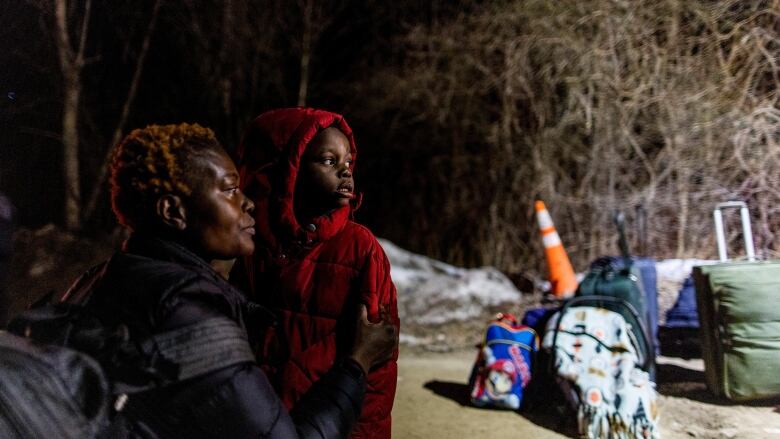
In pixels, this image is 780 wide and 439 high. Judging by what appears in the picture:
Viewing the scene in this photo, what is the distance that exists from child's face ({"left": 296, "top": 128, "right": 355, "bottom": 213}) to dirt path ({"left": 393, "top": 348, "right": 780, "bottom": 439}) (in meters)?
2.25

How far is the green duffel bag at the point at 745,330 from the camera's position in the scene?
388cm

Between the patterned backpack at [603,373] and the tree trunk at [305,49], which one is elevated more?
the tree trunk at [305,49]

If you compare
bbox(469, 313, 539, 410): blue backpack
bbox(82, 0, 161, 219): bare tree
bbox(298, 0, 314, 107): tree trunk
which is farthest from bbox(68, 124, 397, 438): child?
bbox(298, 0, 314, 107): tree trunk

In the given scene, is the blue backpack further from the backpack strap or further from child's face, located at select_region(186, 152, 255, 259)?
the backpack strap

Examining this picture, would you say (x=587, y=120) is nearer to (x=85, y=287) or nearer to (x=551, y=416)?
(x=551, y=416)

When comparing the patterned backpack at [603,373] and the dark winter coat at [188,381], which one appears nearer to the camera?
the dark winter coat at [188,381]

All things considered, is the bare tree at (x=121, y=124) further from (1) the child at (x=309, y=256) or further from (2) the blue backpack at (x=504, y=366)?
(1) the child at (x=309, y=256)

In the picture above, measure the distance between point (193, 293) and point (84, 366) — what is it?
24cm

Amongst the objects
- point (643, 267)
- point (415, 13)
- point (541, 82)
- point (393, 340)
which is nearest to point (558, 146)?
point (541, 82)

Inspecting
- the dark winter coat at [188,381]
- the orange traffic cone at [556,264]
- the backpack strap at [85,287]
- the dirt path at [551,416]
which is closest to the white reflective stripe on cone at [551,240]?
the orange traffic cone at [556,264]

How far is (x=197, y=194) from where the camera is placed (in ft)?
4.87

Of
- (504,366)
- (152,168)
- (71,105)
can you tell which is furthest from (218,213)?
(71,105)

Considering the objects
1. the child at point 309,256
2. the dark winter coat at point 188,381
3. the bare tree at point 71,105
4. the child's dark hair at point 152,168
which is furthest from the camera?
the bare tree at point 71,105

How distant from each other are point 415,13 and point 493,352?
643 cm
